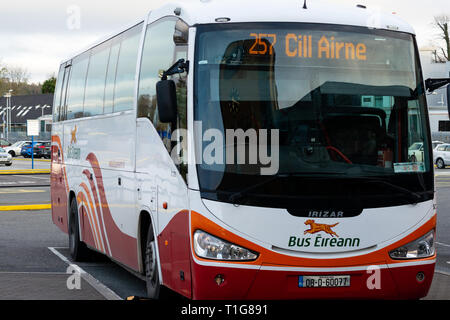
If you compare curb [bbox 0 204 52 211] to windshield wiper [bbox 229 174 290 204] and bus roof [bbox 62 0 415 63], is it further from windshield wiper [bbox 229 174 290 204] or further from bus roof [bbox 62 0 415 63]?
windshield wiper [bbox 229 174 290 204]

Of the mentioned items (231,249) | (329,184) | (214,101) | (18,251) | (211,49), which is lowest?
(18,251)

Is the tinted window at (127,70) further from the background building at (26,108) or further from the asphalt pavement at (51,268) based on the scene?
the background building at (26,108)

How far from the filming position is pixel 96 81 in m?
11.5

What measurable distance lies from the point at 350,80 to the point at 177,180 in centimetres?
173

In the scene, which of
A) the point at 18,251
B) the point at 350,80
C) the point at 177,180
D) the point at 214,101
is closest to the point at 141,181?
the point at 177,180

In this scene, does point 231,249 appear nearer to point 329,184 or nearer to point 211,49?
point 329,184

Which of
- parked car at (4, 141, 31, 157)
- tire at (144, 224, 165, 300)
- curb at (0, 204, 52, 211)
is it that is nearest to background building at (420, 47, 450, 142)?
parked car at (4, 141, 31, 157)

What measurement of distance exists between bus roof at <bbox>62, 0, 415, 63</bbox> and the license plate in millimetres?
2222

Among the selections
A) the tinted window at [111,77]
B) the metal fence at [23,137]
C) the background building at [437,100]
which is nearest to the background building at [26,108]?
the metal fence at [23,137]

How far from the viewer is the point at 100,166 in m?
10.8

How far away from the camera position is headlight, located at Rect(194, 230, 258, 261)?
6.72m

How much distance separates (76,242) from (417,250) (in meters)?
6.51

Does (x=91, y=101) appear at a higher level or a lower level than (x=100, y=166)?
higher
